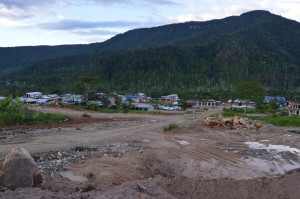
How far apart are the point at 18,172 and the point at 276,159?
12.6 meters

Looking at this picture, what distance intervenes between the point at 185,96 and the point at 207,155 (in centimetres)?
6979

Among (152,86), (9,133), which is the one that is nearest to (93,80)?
(9,133)

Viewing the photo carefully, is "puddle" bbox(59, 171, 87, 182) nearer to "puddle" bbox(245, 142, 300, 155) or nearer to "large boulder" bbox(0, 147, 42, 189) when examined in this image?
"large boulder" bbox(0, 147, 42, 189)

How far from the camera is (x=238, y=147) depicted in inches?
666

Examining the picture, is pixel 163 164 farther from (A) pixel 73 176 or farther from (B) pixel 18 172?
(B) pixel 18 172

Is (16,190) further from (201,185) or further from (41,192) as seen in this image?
(201,185)

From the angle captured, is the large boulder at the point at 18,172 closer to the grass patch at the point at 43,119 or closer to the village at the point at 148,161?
the village at the point at 148,161

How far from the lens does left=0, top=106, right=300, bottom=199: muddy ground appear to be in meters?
8.72

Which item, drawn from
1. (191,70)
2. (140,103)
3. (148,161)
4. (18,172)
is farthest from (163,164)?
(191,70)

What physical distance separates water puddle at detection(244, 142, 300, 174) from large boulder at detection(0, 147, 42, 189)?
10.0 meters

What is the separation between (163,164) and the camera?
12.5 metres

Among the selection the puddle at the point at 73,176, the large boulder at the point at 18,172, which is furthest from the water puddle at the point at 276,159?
the large boulder at the point at 18,172

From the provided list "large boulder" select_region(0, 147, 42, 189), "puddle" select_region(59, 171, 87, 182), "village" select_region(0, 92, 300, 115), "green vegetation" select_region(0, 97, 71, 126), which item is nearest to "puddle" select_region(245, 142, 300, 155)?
"puddle" select_region(59, 171, 87, 182)

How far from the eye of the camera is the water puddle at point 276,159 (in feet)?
42.8
